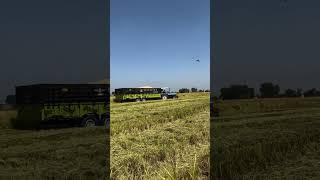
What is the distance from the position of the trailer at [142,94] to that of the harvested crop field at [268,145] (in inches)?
638

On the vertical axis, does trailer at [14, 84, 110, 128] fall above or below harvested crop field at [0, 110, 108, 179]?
above

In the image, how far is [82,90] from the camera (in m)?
18.0

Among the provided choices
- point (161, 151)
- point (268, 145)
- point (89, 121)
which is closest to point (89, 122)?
point (89, 121)

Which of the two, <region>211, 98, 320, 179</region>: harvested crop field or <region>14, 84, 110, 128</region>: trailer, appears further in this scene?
<region>14, 84, 110, 128</region>: trailer

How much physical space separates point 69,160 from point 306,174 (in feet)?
18.7

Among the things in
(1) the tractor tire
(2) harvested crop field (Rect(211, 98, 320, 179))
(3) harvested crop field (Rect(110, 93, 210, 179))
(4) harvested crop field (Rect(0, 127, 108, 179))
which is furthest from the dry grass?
(2) harvested crop field (Rect(211, 98, 320, 179))

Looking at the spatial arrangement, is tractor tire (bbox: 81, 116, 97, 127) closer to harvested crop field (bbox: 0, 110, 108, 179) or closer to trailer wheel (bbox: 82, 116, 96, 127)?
trailer wheel (bbox: 82, 116, 96, 127)

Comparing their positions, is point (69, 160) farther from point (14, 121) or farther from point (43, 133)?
point (14, 121)

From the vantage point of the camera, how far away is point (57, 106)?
17.2 m

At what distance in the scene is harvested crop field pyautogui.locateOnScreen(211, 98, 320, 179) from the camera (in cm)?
961

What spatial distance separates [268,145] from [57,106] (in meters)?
8.78

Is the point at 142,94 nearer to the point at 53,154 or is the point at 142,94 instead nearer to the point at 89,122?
the point at 89,122

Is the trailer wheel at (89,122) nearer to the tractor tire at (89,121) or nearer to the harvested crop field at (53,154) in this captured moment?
the tractor tire at (89,121)

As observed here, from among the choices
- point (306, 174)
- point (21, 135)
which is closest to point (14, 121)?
point (21, 135)
